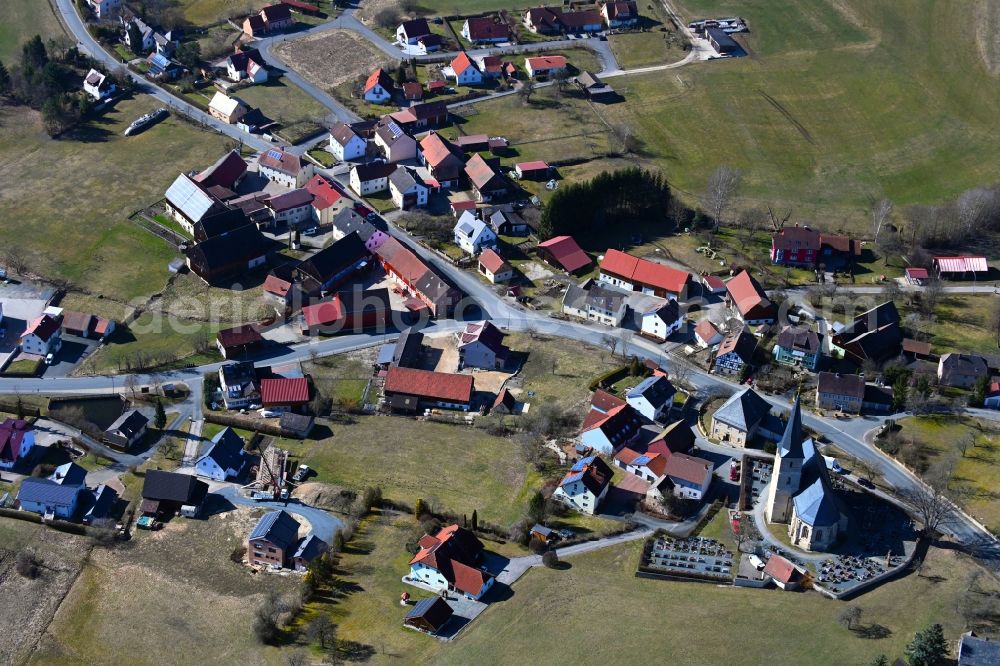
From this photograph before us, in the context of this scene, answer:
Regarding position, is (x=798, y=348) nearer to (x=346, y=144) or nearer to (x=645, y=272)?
(x=645, y=272)

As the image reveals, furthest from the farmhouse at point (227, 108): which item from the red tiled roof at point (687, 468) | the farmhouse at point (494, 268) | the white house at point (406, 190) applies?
the red tiled roof at point (687, 468)

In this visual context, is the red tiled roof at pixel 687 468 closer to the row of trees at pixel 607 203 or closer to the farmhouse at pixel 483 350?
the farmhouse at pixel 483 350

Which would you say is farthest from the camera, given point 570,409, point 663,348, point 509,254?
point 509,254

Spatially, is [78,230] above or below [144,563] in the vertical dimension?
above

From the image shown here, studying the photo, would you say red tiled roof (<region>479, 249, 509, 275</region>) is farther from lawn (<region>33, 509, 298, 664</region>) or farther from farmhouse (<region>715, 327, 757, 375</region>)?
lawn (<region>33, 509, 298, 664</region>)

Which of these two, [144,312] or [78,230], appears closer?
[144,312]

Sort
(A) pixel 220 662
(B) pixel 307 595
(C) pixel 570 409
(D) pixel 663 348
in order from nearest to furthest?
(A) pixel 220 662 → (B) pixel 307 595 → (C) pixel 570 409 → (D) pixel 663 348

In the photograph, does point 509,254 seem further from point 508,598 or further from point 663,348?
point 508,598

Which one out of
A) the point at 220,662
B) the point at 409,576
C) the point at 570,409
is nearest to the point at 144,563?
the point at 220,662

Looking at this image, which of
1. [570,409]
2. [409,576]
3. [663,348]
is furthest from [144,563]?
[663,348]
